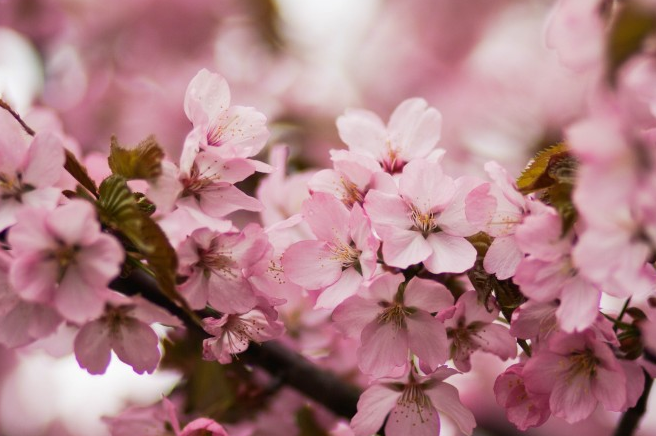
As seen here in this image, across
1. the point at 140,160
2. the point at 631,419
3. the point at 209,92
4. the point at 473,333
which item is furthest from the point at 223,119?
the point at 631,419

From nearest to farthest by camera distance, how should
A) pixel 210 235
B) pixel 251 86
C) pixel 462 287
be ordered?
1. pixel 210 235
2. pixel 462 287
3. pixel 251 86

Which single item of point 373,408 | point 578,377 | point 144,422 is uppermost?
point 578,377

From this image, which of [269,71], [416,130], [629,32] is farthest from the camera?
[269,71]

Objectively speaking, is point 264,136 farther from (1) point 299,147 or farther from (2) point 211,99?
(1) point 299,147

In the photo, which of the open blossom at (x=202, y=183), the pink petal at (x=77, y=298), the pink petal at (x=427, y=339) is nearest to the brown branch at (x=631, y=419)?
the pink petal at (x=427, y=339)

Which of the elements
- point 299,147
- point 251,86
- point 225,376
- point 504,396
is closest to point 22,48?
point 251,86

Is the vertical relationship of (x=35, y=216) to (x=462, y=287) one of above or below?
above

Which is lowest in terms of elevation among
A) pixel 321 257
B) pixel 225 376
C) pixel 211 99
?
pixel 225 376

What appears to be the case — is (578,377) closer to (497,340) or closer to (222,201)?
(497,340)
